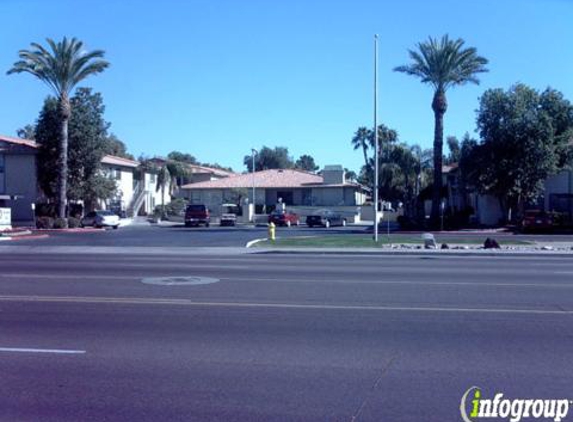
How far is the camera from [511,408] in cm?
611

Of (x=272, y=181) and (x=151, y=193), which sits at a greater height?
(x=272, y=181)

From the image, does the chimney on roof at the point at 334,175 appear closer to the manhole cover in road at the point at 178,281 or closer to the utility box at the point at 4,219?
the utility box at the point at 4,219

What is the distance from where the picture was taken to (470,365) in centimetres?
756

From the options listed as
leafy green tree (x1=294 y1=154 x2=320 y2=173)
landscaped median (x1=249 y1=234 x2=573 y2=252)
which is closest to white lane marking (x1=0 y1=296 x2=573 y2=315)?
landscaped median (x1=249 y1=234 x2=573 y2=252)

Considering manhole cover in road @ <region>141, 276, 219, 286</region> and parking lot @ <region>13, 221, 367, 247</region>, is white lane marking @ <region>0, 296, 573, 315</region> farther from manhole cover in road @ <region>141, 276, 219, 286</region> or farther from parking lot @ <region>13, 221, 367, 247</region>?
parking lot @ <region>13, 221, 367, 247</region>

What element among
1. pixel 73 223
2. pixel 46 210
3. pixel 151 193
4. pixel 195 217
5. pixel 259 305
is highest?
pixel 151 193

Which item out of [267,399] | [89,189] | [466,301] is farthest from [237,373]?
[89,189]

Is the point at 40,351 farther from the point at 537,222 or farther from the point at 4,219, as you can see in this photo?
the point at 537,222

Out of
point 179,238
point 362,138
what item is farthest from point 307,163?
point 179,238

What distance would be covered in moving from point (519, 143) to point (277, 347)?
134ft

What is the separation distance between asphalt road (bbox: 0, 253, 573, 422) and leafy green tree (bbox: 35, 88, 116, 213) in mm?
40627

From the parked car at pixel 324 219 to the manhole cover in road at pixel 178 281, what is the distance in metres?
39.5

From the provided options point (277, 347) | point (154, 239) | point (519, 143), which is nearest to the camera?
point (277, 347)

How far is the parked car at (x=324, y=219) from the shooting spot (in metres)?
55.9
